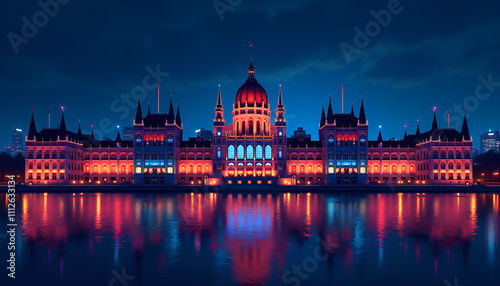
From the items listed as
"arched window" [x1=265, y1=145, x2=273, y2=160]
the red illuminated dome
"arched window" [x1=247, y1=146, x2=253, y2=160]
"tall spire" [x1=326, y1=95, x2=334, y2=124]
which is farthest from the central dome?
"tall spire" [x1=326, y1=95, x2=334, y2=124]

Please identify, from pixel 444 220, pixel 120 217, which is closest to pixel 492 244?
pixel 444 220

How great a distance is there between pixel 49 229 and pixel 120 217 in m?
7.82

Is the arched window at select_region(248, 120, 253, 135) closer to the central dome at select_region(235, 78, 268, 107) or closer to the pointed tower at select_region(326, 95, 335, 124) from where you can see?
the central dome at select_region(235, 78, 268, 107)

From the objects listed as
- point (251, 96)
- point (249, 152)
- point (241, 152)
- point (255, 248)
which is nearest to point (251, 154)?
point (249, 152)

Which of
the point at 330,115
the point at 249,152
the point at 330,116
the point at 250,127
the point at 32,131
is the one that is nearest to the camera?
the point at 32,131

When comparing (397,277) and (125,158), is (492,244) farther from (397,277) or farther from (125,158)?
(125,158)

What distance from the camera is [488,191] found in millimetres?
81875

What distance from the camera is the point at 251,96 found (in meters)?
130

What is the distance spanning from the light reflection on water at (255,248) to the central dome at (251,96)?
9298 cm

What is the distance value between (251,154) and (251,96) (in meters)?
21.7

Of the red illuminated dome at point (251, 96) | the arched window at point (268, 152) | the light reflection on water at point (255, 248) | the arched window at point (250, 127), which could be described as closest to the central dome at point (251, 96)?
the red illuminated dome at point (251, 96)

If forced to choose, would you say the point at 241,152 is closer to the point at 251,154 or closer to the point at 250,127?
the point at 251,154

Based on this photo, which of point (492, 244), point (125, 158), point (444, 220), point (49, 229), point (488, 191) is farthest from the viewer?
point (125, 158)

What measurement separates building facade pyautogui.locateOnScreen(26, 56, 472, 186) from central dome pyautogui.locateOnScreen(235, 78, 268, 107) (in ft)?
1.16
